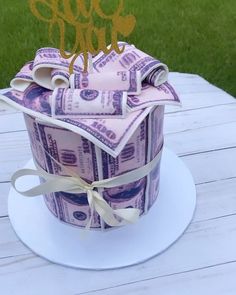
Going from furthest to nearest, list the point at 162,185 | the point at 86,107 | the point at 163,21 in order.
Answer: the point at 163,21 < the point at 162,185 < the point at 86,107

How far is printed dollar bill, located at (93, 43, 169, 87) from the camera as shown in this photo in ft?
2.33

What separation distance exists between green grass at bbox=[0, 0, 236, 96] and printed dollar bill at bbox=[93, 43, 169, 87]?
0.98 m

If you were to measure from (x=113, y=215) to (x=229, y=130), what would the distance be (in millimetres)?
413

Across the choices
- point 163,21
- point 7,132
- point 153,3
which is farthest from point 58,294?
point 153,3

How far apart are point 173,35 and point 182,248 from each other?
132cm

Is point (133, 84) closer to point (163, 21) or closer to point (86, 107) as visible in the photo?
point (86, 107)

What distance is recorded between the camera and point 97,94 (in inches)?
26.2

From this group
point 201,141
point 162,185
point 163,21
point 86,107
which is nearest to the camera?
point 86,107

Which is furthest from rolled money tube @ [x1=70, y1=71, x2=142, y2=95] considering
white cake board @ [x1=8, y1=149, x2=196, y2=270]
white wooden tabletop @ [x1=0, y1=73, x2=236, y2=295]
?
white cake board @ [x1=8, y1=149, x2=196, y2=270]

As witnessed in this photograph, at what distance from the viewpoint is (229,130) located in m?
1.03

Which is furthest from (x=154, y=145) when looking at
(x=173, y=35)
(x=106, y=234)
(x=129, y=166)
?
(x=173, y=35)

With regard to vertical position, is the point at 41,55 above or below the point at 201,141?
above

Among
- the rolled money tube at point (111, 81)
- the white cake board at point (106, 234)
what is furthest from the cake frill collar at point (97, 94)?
the white cake board at point (106, 234)

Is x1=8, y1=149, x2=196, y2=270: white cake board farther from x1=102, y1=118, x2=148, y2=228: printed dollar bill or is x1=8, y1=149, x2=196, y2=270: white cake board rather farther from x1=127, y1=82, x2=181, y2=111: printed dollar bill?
x1=127, y1=82, x2=181, y2=111: printed dollar bill
